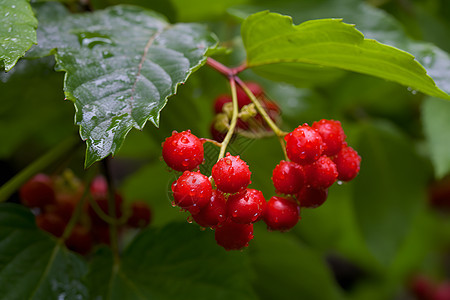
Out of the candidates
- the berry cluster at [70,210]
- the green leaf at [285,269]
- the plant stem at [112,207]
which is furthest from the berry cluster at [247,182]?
the green leaf at [285,269]

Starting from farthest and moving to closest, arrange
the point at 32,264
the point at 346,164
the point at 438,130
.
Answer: the point at 438,130 → the point at 32,264 → the point at 346,164

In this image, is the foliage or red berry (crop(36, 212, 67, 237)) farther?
red berry (crop(36, 212, 67, 237))

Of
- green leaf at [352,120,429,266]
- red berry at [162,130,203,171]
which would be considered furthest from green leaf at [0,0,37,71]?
green leaf at [352,120,429,266]

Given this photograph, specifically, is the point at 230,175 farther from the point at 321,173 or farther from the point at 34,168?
the point at 34,168

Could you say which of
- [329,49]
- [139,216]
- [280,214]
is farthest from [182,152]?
[139,216]

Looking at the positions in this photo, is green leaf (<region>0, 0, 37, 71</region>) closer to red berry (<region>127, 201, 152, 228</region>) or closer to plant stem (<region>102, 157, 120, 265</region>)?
plant stem (<region>102, 157, 120, 265</region>)

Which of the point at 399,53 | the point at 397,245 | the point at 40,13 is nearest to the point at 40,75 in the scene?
the point at 40,13
